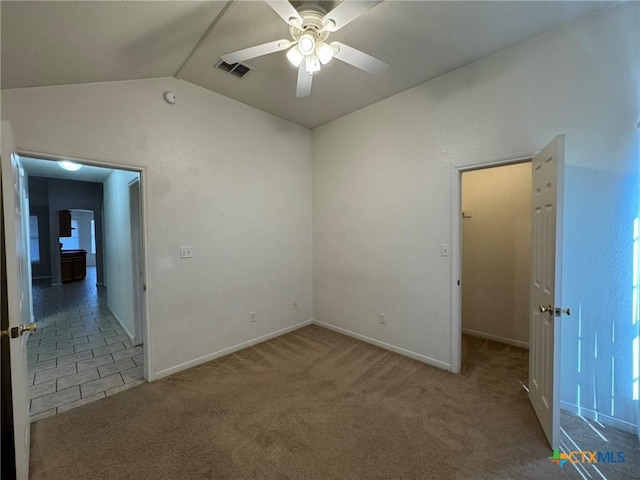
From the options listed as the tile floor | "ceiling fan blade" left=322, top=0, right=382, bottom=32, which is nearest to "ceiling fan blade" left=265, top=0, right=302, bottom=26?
"ceiling fan blade" left=322, top=0, right=382, bottom=32

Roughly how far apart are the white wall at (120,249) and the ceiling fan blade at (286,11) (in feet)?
8.48

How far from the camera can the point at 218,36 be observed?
6.72 ft

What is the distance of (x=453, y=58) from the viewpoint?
2.42m

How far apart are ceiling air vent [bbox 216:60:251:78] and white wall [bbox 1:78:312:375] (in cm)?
52

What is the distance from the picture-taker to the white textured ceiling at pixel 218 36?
153cm

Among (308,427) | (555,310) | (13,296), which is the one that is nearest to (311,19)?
(13,296)

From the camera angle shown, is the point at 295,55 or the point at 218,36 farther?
the point at 218,36

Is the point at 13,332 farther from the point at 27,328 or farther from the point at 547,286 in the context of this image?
the point at 547,286

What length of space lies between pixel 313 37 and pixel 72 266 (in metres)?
10.1

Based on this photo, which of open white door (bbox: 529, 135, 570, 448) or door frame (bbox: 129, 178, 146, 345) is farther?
door frame (bbox: 129, 178, 146, 345)

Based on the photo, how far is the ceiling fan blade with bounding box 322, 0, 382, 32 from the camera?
1347 mm

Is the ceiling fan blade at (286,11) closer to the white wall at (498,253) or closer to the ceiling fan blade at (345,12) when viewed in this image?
the ceiling fan blade at (345,12)

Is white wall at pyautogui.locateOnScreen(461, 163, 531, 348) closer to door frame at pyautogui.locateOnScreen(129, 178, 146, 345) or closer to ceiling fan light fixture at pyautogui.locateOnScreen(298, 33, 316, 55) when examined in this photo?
ceiling fan light fixture at pyautogui.locateOnScreen(298, 33, 316, 55)

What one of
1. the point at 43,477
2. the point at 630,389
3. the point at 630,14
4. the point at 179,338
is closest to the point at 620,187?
the point at 630,14
